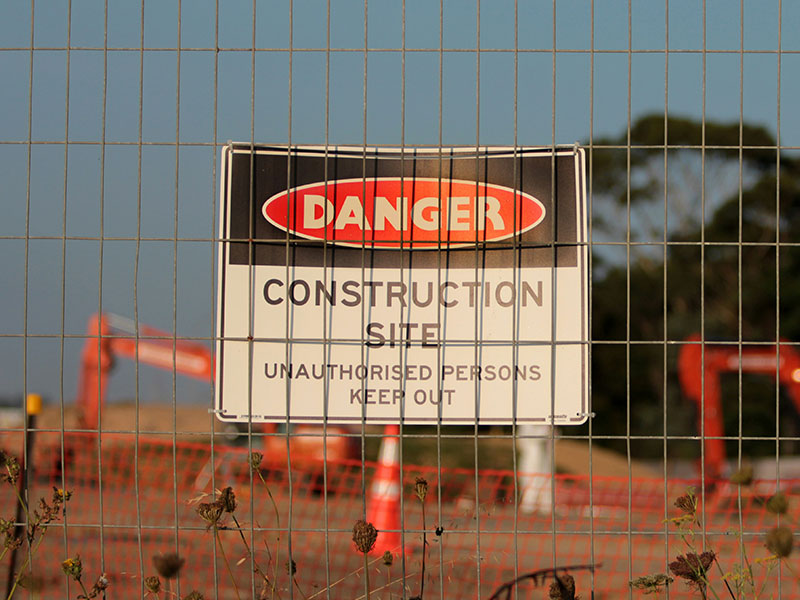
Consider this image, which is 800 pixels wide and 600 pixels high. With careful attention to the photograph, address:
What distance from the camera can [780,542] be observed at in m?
2.19

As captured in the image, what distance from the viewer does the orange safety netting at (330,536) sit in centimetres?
282

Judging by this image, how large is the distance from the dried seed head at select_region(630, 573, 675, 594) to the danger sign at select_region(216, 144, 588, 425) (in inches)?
22.2

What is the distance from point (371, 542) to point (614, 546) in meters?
6.01

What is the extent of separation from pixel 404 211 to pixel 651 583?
1.42m

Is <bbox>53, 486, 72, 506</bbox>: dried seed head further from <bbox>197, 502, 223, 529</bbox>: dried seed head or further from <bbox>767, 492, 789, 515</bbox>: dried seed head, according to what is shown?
<bbox>767, 492, 789, 515</bbox>: dried seed head

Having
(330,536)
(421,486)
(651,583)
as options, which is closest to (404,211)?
(421,486)

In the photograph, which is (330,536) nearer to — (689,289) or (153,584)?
(153,584)

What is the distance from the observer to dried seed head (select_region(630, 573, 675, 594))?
8.58 feet

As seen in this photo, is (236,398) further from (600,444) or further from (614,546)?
(600,444)

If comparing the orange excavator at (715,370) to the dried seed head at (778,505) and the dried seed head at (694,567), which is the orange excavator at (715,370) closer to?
the dried seed head at (694,567)

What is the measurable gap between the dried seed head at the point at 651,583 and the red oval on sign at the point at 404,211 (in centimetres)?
118

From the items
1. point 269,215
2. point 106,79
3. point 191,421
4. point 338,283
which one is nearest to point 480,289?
point 338,283

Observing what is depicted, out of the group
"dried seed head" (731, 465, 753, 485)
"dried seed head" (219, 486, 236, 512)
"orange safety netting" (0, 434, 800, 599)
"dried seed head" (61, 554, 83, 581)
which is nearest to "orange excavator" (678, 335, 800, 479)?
"orange safety netting" (0, 434, 800, 599)

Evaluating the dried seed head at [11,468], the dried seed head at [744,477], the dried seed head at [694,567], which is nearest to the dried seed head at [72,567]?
the dried seed head at [11,468]
